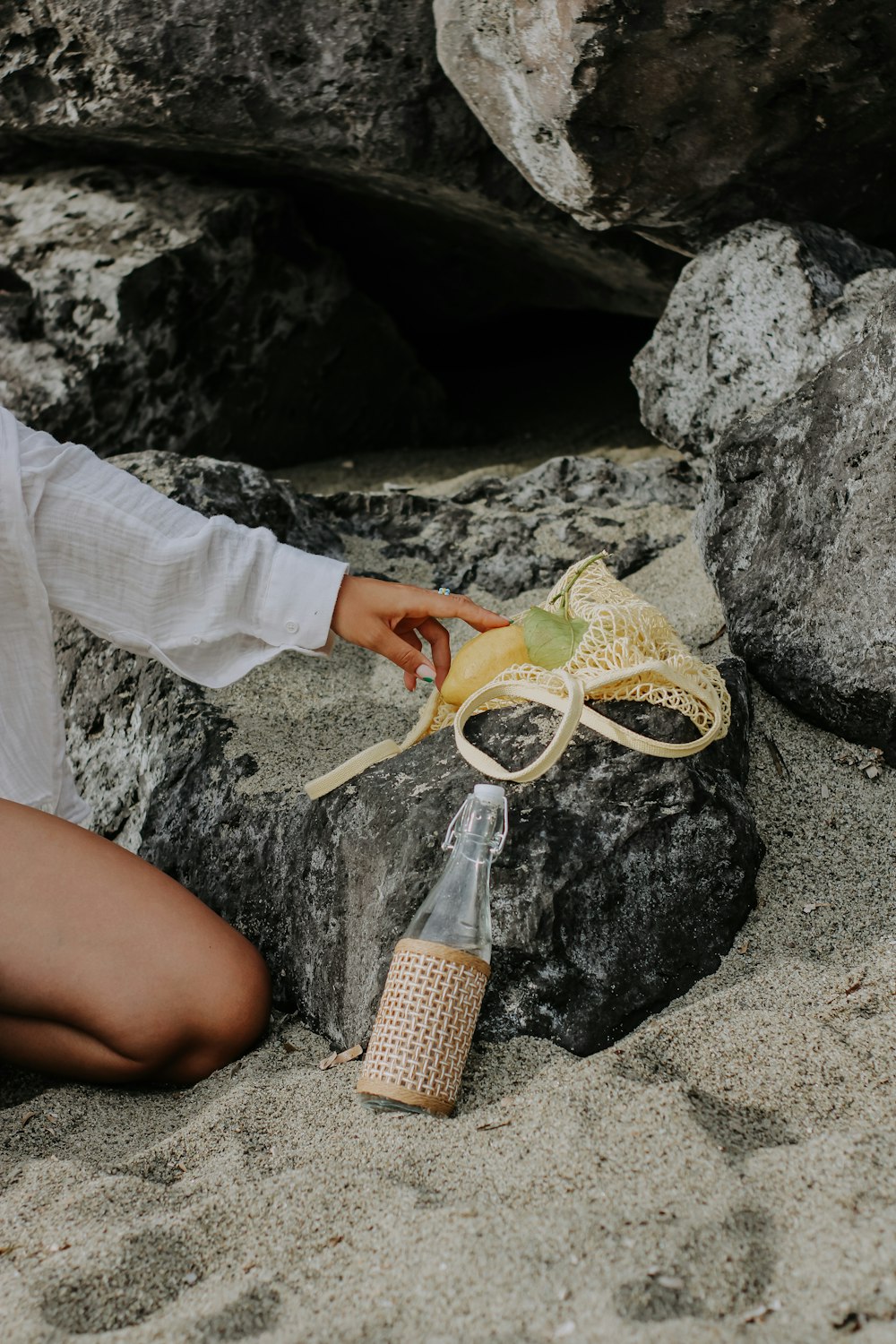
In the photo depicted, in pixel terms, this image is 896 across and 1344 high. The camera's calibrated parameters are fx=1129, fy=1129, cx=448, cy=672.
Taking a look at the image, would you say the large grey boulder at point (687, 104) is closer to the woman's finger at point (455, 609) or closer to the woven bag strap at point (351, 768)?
the woman's finger at point (455, 609)

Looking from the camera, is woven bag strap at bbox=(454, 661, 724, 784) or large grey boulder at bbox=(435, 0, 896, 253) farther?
large grey boulder at bbox=(435, 0, 896, 253)

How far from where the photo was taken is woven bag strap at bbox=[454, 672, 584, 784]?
1710mm

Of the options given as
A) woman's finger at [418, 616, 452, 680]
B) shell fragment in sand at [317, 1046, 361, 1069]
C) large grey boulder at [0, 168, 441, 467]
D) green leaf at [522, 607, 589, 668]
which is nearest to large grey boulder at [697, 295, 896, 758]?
green leaf at [522, 607, 589, 668]

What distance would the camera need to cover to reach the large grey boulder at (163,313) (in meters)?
3.44

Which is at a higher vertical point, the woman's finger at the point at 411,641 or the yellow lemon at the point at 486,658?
the yellow lemon at the point at 486,658

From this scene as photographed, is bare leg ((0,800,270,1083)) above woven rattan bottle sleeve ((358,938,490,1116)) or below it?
below

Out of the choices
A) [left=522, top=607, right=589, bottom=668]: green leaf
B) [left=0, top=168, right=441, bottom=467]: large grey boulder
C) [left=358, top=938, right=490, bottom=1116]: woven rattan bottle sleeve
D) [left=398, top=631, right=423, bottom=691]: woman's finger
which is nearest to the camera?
[left=358, top=938, right=490, bottom=1116]: woven rattan bottle sleeve

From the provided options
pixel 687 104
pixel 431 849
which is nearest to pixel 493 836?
pixel 431 849

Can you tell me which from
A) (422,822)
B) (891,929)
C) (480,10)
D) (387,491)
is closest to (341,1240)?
(422,822)

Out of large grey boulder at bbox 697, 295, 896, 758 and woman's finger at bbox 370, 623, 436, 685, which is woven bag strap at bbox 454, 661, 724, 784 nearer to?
woman's finger at bbox 370, 623, 436, 685

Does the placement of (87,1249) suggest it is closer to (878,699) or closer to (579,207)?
(878,699)

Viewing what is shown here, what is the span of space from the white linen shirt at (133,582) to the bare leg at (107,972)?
304 millimetres

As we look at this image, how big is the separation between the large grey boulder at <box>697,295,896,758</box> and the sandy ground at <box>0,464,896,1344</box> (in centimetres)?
38

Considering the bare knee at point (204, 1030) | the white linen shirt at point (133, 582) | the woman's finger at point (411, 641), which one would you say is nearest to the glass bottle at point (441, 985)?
the bare knee at point (204, 1030)
